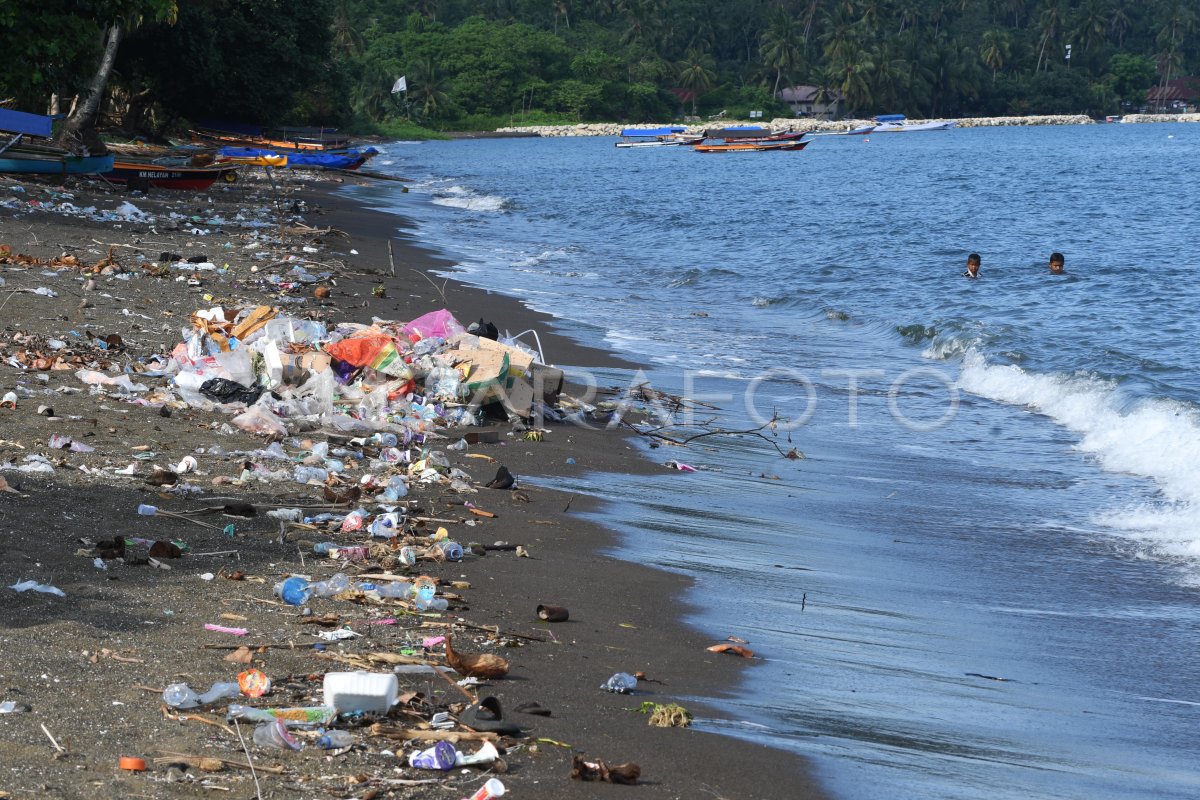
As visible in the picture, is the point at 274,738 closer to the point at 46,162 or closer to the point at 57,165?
the point at 46,162

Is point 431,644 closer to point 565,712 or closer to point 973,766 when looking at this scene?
point 565,712

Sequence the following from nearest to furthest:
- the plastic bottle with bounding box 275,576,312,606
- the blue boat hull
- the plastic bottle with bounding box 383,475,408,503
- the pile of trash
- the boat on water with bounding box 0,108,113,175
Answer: the plastic bottle with bounding box 275,576,312,606
the plastic bottle with bounding box 383,475,408,503
the pile of trash
the boat on water with bounding box 0,108,113,175
the blue boat hull

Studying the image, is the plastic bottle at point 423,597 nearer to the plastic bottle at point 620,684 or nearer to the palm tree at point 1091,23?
the plastic bottle at point 620,684

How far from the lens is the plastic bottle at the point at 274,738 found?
356 cm

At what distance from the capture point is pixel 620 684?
440 cm

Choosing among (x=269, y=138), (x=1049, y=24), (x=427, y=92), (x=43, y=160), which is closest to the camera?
(x=43, y=160)

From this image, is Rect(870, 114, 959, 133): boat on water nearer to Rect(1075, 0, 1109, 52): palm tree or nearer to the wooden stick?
Rect(1075, 0, 1109, 52): palm tree

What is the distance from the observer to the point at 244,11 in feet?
133

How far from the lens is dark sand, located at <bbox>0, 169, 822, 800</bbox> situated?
3471 millimetres

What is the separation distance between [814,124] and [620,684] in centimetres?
12371

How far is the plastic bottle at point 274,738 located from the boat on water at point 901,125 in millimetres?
125136

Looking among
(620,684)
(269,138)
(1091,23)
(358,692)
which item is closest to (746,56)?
(1091,23)

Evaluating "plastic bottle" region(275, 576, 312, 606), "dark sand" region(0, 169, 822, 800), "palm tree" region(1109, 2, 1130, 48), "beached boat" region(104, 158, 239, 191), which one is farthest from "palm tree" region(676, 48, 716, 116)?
"plastic bottle" region(275, 576, 312, 606)

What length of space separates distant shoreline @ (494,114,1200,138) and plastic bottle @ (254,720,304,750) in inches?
4347
